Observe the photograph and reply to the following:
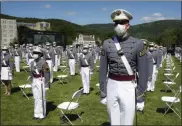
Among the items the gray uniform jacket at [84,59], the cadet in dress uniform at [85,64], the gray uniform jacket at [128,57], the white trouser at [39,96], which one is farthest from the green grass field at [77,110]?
the gray uniform jacket at [128,57]

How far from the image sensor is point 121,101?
4.76 meters

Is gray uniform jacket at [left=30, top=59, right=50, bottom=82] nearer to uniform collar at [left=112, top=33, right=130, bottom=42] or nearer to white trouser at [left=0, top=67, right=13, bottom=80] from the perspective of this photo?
white trouser at [left=0, top=67, right=13, bottom=80]

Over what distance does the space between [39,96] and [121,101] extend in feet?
17.4

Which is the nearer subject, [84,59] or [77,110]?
[77,110]

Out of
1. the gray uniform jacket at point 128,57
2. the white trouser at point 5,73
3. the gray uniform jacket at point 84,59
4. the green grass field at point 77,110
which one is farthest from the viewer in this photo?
the gray uniform jacket at point 84,59

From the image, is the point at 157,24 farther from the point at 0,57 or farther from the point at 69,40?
the point at 0,57

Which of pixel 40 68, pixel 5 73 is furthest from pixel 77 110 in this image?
pixel 5 73

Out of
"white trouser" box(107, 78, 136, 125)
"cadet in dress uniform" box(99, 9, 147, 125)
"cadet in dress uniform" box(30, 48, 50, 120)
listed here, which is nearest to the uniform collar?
"cadet in dress uniform" box(99, 9, 147, 125)

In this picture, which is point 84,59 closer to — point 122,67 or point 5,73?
point 5,73

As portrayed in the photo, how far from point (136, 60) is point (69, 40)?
111m

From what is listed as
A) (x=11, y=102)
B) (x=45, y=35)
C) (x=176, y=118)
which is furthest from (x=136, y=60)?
(x=45, y=35)

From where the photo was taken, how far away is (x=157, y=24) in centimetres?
19012

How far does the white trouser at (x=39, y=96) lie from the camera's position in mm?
9367

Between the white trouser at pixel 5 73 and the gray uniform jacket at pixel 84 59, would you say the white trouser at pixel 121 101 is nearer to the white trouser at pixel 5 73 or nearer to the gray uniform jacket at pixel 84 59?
the gray uniform jacket at pixel 84 59
